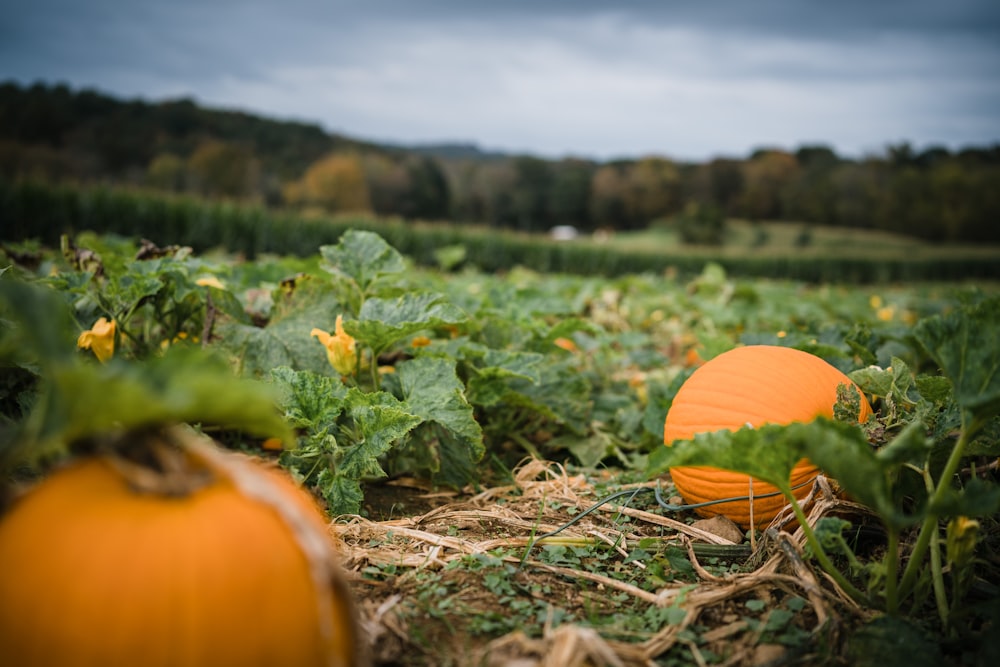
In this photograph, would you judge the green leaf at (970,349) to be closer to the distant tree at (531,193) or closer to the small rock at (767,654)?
the small rock at (767,654)

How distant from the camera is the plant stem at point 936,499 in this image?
112 cm

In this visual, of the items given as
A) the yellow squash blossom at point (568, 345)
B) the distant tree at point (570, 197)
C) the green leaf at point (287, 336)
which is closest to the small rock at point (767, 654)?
the green leaf at point (287, 336)

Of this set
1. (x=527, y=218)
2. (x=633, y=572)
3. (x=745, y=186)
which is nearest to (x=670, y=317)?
(x=633, y=572)

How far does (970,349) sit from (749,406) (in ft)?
2.12

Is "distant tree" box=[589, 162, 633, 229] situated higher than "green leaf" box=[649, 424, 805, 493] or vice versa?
"distant tree" box=[589, 162, 633, 229]

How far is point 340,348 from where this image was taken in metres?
1.96

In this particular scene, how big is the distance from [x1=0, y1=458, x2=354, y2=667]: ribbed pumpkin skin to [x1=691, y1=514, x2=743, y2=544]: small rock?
1232 mm

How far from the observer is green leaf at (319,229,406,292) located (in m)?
2.31

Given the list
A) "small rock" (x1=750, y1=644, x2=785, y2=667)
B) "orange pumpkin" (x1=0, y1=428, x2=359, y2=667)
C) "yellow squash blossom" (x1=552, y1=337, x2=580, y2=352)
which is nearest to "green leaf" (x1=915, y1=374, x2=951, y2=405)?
"small rock" (x1=750, y1=644, x2=785, y2=667)

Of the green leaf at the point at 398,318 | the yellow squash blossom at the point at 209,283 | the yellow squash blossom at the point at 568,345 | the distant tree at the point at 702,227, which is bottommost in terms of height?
the yellow squash blossom at the point at 568,345

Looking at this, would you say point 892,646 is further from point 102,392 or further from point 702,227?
point 702,227

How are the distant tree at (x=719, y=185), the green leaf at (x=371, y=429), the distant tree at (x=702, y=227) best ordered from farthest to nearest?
the distant tree at (x=719, y=185)
the distant tree at (x=702, y=227)
the green leaf at (x=371, y=429)

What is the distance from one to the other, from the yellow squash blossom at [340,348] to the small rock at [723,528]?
117 centimetres

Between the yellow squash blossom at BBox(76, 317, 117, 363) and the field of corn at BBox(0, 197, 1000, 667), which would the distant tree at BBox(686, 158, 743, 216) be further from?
the yellow squash blossom at BBox(76, 317, 117, 363)
